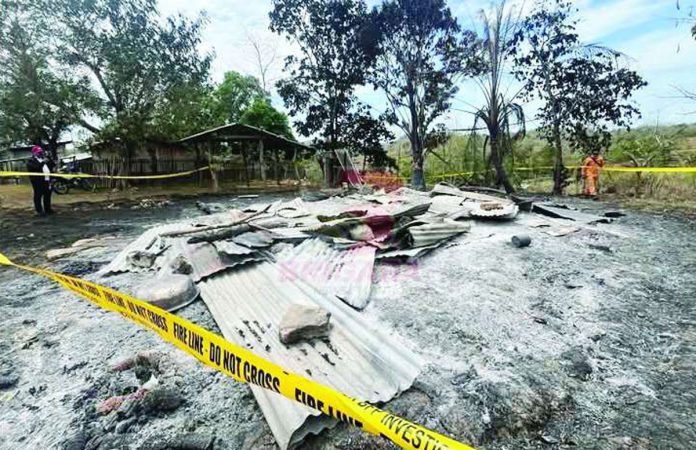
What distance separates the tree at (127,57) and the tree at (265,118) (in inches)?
164

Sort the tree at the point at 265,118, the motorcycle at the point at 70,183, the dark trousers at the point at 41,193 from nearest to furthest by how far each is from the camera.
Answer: the dark trousers at the point at 41,193, the motorcycle at the point at 70,183, the tree at the point at 265,118

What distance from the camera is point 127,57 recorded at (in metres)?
13.5

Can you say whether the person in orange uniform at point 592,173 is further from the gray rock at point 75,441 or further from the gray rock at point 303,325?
the gray rock at point 75,441

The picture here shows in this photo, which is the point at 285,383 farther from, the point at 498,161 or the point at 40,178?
the point at 498,161

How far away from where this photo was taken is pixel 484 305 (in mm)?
3059

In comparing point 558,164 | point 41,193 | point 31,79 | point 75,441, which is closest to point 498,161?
point 558,164

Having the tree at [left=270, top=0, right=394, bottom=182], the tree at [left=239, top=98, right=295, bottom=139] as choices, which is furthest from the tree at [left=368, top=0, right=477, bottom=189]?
the tree at [left=239, top=98, right=295, bottom=139]

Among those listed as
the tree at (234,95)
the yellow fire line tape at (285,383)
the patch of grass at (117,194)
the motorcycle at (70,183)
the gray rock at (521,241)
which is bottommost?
the gray rock at (521,241)

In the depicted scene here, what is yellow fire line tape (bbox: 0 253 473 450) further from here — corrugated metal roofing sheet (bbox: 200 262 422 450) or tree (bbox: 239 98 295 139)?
tree (bbox: 239 98 295 139)

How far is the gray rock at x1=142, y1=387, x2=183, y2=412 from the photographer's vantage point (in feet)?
6.23

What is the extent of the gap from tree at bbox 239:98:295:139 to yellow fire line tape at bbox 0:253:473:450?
740 inches

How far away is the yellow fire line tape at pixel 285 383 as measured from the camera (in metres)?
1.01

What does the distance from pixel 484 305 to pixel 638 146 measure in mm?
9577

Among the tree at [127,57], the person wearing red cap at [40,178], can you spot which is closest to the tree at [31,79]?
the tree at [127,57]
